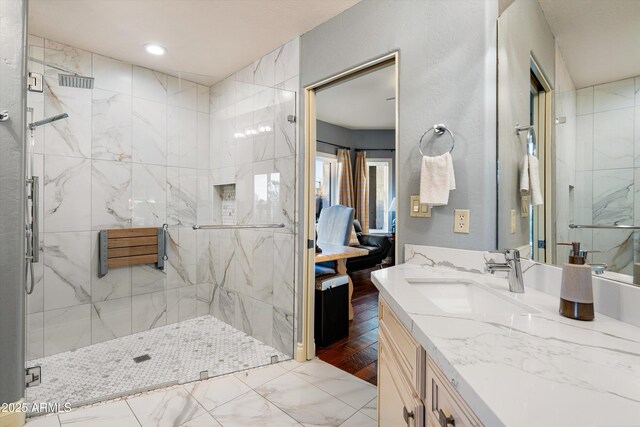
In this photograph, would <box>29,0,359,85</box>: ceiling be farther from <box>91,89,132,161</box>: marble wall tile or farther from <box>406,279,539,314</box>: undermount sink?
<box>406,279,539,314</box>: undermount sink

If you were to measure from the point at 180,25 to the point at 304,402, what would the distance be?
272cm

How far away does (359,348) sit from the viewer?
2.59 m

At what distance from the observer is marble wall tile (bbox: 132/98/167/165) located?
2.69 metres

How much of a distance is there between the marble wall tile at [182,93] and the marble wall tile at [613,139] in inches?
116

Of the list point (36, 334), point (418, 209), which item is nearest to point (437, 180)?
point (418, 209)

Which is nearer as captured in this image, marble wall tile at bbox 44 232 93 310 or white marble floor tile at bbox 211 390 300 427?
white marble floor tile at bbox 211 390 300 427

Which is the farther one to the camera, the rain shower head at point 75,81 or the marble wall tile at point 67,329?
the marble wall tile at point 67,329

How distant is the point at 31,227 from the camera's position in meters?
1.79

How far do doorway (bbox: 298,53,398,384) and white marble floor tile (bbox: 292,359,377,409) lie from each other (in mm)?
81

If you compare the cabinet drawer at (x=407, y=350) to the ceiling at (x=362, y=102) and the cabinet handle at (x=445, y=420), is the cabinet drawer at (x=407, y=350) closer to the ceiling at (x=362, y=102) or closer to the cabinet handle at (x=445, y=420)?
the cabinet handle at (x=445, y=420)

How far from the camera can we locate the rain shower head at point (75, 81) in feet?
7.16

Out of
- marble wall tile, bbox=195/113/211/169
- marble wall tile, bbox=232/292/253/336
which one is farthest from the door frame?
marble wall tile, bbox=195/113/211/169

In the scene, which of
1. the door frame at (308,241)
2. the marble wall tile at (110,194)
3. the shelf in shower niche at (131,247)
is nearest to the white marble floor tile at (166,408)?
the door frame at (308,241)

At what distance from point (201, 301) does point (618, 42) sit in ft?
10.5
